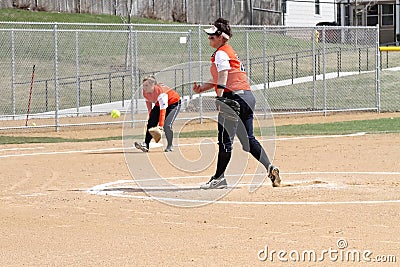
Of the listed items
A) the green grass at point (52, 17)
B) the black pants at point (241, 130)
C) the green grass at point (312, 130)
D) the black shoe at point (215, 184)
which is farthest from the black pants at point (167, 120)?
the green grass at point (52, 17)

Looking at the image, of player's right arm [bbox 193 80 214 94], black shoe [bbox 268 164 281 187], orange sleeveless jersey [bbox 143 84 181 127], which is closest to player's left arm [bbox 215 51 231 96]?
player's right arm [bbox 193 80 214 94]

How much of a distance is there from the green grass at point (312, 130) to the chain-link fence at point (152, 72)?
239 cm

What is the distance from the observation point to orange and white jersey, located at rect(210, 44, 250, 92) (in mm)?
10625

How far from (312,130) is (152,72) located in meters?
10.4

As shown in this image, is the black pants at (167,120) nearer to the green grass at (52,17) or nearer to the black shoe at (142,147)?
the black shoe at (142,147)

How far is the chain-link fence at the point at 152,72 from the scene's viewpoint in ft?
88.5

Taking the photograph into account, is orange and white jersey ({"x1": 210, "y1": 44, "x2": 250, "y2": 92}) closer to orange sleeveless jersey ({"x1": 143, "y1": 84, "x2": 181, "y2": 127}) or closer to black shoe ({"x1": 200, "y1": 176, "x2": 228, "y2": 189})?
black shoe ({"x1": 200, "y1": 176, "x2": 228, "y2": 189})

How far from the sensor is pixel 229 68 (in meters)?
10.6

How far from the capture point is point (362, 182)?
38.0ft

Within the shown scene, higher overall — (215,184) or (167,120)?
(167,120)

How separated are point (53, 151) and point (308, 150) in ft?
15.8

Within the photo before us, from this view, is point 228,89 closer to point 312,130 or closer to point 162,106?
point 162,106

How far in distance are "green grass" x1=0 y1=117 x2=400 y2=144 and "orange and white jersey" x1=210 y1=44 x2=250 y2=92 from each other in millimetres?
9813

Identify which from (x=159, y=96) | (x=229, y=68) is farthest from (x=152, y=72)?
(x=229, y=68)
